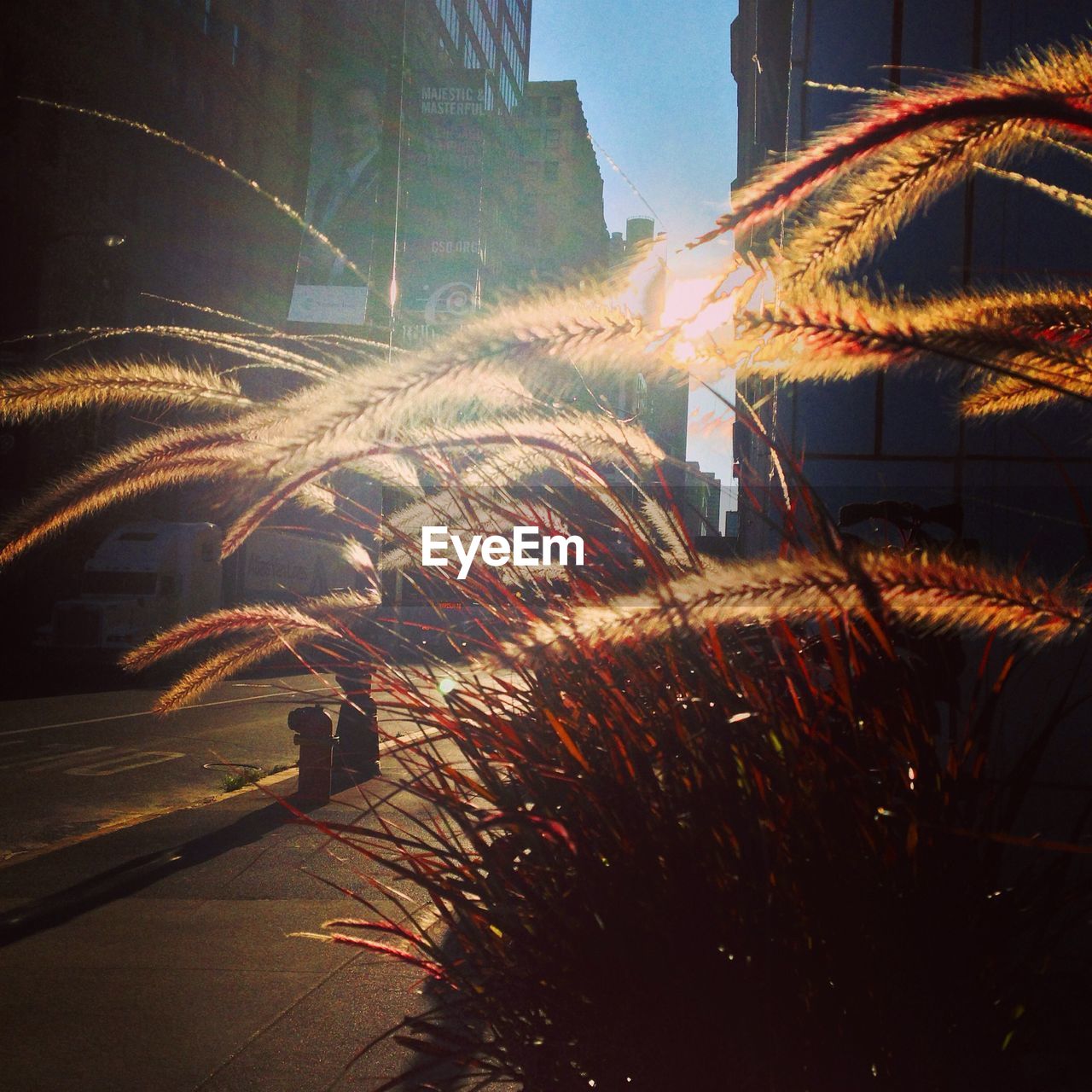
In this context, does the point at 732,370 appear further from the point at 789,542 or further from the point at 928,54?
the point at 928,54

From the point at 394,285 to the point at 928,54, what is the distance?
5401 mm

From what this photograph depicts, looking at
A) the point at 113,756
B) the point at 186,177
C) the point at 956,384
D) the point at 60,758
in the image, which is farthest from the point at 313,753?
the point at 186,177

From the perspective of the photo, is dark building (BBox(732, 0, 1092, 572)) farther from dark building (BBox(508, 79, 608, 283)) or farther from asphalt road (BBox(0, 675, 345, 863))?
dark building (BBox(508, 79, 608, 283))

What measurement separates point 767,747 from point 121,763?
10.5 m

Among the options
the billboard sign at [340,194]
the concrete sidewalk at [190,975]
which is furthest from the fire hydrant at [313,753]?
the billboard sign at [340,194]

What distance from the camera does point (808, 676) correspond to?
1.57 meters

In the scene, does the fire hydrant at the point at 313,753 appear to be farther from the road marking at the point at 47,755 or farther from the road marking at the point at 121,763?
the road marking at the point at 47,755

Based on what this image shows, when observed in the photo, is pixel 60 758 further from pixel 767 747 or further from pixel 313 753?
pixel 767 747

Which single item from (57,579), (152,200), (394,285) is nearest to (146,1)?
(152,200)

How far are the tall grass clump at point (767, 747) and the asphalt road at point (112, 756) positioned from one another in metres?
4.23

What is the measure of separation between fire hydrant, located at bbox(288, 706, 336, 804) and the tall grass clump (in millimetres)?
5858

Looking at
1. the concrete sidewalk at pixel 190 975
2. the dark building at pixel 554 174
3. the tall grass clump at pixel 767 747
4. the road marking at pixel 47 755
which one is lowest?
the road marking at pixel 47 755

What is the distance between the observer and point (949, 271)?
13.5 ft

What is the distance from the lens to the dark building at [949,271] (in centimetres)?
398
